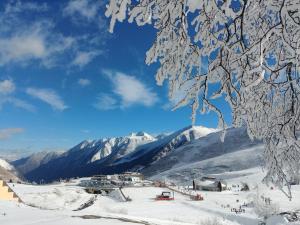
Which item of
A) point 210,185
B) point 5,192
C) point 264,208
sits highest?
point 210,185

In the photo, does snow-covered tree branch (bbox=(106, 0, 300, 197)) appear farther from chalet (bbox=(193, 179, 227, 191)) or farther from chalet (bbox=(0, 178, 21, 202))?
chalet (bbox=(193, 179, 227, 191))

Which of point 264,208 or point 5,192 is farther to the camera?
point 264,208

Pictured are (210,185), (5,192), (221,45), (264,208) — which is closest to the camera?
(221,45)

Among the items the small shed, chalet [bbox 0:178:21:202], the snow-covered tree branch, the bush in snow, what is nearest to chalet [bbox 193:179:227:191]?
the small shed

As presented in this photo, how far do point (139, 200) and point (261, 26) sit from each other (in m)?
49.2

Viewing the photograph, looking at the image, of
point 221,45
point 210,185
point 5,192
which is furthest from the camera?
point 210,185

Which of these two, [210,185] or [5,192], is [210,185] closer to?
[210,185]

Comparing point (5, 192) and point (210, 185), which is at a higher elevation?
point (210, 185)

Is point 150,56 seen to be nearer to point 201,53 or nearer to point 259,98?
point 201,53

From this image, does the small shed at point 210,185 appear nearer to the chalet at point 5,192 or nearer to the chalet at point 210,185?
the chalet at point 210,185

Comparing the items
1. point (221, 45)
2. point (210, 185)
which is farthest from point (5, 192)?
point (210, 185)

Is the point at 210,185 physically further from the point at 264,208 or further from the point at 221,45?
the point at 221,45

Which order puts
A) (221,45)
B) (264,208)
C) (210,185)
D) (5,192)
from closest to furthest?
(221,45) < (5,192) < (264,208) < (210,185)

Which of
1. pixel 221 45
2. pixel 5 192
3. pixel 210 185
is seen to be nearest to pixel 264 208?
pixel 210 185
